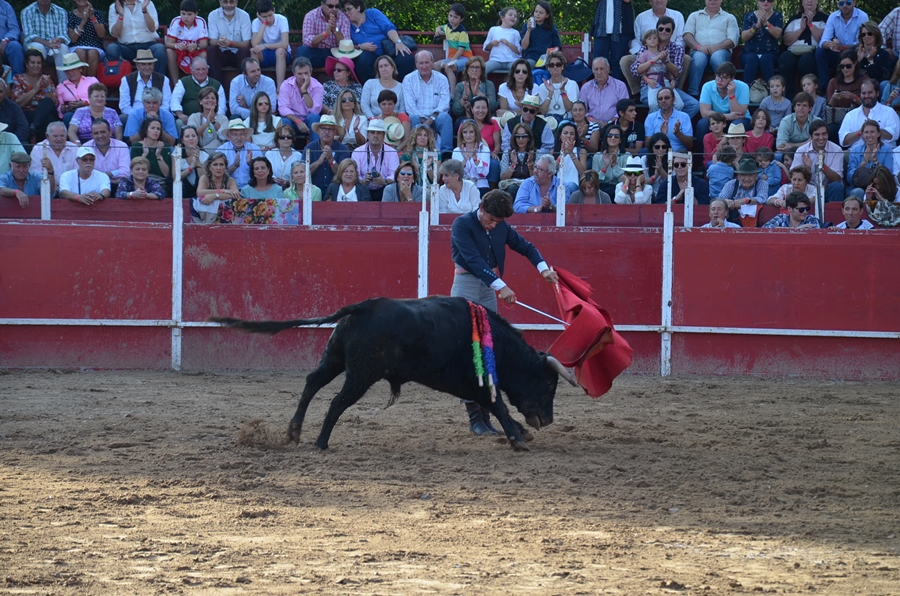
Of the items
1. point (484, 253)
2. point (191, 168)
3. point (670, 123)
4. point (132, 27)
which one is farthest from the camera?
point (132, 27)

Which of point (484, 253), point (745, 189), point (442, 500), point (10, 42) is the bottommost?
point (442, 500)

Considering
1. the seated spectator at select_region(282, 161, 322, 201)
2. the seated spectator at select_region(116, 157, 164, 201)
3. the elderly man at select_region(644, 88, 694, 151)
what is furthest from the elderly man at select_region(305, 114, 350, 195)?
the elderly man at select_region(644, 88, 694, 151)

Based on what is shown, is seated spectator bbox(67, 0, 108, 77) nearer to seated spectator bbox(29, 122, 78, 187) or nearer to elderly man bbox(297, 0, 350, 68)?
seated spectator bbox(29, 122, 78, 187)

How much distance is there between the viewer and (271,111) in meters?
11.4

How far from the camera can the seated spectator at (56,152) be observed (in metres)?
10.3

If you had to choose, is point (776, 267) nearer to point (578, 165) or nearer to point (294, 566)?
point (578, 165)

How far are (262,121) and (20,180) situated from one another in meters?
2.47

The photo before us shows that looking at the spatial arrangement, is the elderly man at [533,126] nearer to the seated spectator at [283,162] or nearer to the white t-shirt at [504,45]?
the white t-shirt at [504,45]

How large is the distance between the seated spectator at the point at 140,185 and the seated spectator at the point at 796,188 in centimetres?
581

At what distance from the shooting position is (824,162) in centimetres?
991

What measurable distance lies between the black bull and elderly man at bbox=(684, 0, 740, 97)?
22.0 ft

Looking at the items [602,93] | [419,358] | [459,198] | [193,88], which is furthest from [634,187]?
[193,88]

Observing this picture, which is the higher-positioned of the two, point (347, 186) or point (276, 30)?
point (276, 30)

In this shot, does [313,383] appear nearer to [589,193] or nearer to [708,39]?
[589,193]
